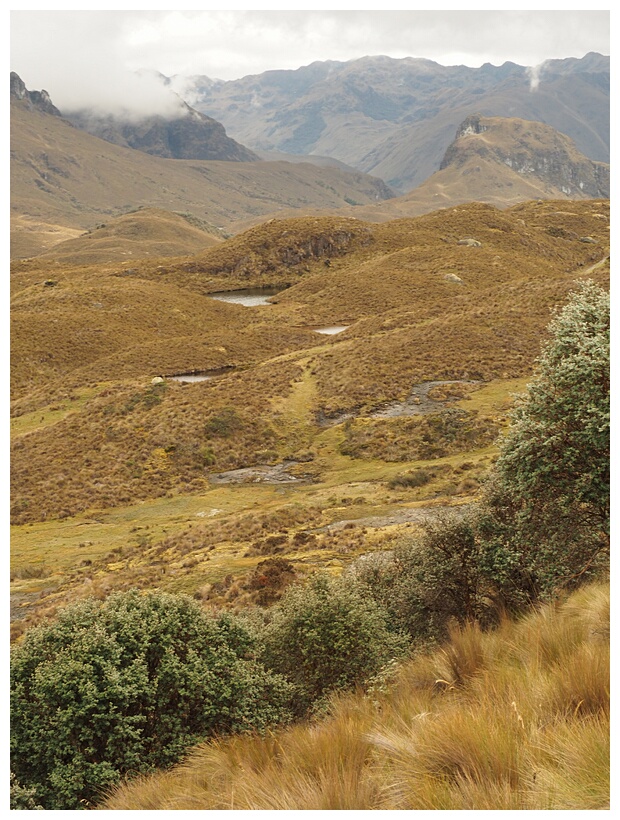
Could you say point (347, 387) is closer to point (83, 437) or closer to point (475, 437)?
point (475, 437)

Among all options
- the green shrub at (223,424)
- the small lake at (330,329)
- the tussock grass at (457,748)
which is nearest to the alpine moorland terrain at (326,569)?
the tussock grass at (457,748)

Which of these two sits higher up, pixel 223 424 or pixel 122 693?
pixel 122 693

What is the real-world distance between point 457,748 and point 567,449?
223 inches

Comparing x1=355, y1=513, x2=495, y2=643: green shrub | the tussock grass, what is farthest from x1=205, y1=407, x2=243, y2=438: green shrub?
the tussock grass

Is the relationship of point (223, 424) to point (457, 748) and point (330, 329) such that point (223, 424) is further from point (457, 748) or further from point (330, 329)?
point (330, 329)

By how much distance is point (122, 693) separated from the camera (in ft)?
31.1

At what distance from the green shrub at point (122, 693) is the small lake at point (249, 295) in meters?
89.2

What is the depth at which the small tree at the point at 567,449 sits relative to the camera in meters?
9.53

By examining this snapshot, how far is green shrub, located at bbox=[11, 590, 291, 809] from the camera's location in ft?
30.6

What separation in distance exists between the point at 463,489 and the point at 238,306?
7260 cm

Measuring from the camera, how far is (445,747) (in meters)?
5.81

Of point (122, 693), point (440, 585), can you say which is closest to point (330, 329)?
point (440, 585)

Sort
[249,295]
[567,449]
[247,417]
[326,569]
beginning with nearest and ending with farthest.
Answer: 1. [567,449]
2. [326,569]
3. [247,417]
4. [249,295]

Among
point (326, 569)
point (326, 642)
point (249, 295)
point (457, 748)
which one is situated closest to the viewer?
point (457, 748)
